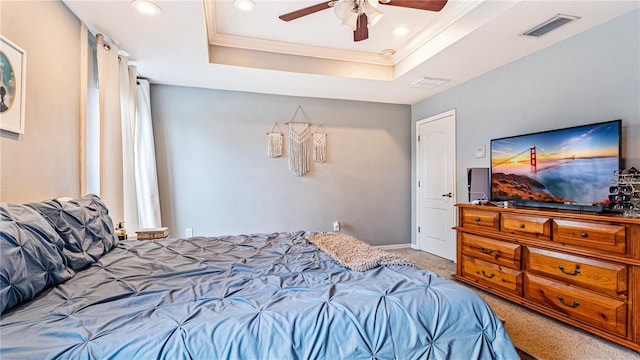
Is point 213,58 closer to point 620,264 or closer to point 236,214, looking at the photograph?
point 236,214

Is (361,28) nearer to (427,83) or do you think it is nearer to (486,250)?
(427,83)

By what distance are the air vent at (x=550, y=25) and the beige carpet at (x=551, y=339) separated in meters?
2.40

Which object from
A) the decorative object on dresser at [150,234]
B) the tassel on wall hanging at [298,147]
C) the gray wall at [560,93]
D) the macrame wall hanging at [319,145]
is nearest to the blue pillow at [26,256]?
the decorative object on dresser at [150,234]

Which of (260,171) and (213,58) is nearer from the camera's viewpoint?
(213,58)

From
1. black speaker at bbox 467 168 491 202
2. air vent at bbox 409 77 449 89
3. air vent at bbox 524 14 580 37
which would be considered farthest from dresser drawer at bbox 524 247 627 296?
air vent at bbox 409 77 449 89

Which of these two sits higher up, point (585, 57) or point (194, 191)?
point (585, 57)

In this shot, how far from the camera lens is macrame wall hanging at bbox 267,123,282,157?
165 inches

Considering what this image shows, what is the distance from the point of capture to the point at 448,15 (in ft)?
8.71

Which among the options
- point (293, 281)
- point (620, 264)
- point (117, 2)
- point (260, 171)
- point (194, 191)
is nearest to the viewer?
point (293, 281)

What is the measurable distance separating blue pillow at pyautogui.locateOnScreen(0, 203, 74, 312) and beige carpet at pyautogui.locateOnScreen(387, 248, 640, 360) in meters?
2.75

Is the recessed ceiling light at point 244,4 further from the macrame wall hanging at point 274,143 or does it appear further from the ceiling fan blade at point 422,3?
Result: the macrame wall hanging at point 274,143

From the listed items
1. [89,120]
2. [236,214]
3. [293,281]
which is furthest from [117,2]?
[236,214]

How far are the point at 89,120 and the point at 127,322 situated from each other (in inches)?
84.1

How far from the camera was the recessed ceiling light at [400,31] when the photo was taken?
296cm
